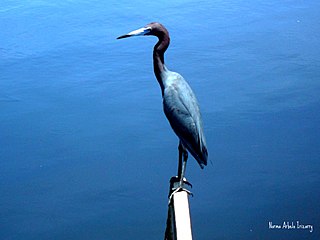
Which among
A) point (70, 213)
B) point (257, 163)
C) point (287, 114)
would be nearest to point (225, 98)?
point (287, 114)

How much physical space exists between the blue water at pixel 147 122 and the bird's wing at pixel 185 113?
→ 1.05 m

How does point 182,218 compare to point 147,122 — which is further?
point 147,122

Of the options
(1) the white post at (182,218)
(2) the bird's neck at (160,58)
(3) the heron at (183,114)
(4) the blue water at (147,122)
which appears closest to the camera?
(1) the white post at (182,218)

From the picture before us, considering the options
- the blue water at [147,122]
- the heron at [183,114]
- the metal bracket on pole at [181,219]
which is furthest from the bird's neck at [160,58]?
the blue water at [147,122]

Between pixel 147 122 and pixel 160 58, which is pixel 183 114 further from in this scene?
pixel 147 122

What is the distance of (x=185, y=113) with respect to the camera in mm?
2461

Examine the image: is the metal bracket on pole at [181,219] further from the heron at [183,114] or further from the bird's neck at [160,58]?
the bird's neck at [160,58]

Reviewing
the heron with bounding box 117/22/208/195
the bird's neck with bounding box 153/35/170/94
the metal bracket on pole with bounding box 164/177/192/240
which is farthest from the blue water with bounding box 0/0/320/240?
the metal bracket on pole with bounding box 164/177/192/240

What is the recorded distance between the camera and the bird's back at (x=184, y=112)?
2.46 metres

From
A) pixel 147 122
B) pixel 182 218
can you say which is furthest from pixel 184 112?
pixel 147 122

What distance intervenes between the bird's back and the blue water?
3.44 feet

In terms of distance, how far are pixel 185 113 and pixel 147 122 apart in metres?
1.73

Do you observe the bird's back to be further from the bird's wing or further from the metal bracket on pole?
the metal bracket on pole

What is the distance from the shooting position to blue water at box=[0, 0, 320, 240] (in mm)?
3529
